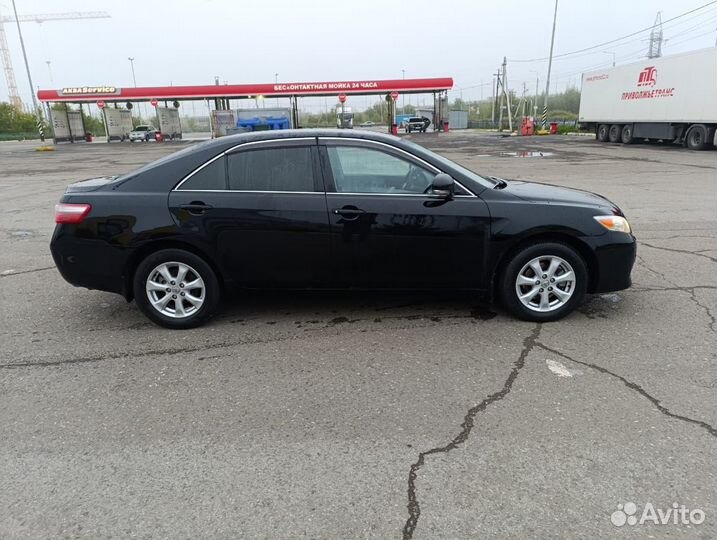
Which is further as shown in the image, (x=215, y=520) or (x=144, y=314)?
(x=144, y=314)

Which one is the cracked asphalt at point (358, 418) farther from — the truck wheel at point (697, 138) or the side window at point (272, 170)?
the truck wheel at point (697, 138)

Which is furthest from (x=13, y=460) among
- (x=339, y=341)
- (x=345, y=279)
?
(x=345, y=279)

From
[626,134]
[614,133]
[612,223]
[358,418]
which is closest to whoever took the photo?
[358,418]

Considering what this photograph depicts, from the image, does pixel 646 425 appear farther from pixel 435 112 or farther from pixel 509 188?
pixel 435 112

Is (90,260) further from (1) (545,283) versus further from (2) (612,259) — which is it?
(2) (612,259)

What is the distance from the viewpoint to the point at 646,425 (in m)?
2.99

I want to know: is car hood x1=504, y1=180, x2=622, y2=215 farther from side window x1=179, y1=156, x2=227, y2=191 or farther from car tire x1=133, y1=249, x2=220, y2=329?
car tire x1=133, y1=249, x2=220, y2=329


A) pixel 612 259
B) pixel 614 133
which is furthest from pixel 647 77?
pixel 612 259

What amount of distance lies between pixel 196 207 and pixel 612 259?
3.52m

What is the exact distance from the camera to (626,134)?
29141 mm

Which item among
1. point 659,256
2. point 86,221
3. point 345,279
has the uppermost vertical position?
point 86,221

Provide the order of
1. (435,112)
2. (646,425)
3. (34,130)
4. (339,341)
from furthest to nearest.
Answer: (34,130)
(435,112)
(339,341)
(646,425)

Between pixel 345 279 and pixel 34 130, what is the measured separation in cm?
8453

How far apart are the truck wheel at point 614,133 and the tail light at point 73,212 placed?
105 feet
